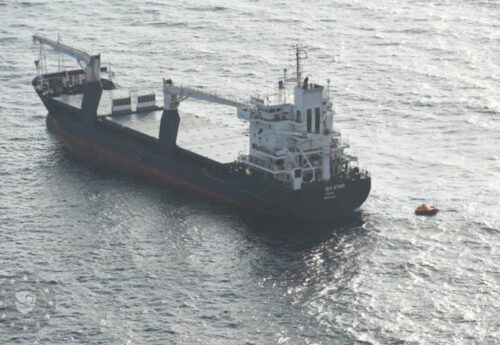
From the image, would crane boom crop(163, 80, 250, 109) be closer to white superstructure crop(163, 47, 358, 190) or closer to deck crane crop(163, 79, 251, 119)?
deck crane crop(163, 79, 251, 119)

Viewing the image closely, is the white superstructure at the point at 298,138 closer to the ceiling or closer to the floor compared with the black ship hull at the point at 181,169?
closer to the ceiling

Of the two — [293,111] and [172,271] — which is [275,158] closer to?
[293,111]

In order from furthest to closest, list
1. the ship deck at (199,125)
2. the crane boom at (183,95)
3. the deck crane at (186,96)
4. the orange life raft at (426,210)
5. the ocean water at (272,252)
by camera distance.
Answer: the ship deck at (199,125), the crane boom at (183,95), the deck crane at (186,96), the orange life raft at (426,210), the ocean water at (272,252)

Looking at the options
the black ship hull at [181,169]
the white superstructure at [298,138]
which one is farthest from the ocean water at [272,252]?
the white superstructure at [298,138]

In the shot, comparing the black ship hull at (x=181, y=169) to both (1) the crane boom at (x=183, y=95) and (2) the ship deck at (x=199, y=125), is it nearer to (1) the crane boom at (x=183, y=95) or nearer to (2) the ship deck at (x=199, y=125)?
(2) the ship deck at (x=199, y=125)

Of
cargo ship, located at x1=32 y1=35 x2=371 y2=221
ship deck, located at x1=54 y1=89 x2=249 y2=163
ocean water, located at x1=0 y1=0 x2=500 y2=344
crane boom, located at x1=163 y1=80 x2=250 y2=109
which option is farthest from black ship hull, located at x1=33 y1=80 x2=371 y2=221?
ocean water, located at x1=0 y1=0 x2=500 y2=344

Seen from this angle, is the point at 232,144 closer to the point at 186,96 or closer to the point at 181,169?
the point at 186,96

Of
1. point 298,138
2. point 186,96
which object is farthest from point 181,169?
point 298,138

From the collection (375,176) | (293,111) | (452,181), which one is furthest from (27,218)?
(452,181)
